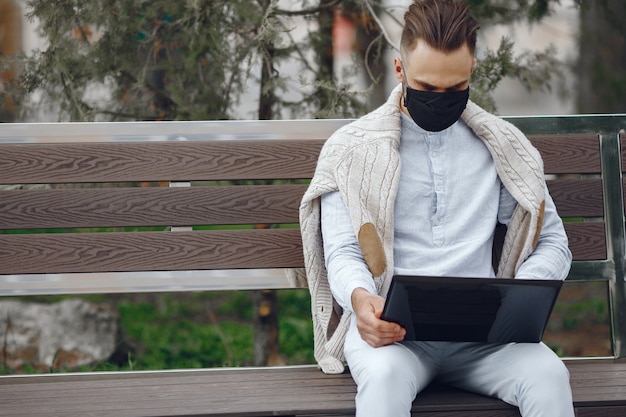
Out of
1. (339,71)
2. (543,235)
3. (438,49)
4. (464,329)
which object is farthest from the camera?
(339,71)

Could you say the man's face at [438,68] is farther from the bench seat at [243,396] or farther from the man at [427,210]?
the bench seat at [243,396]

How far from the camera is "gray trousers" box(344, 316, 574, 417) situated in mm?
2375

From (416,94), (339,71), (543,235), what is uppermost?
(339,71)

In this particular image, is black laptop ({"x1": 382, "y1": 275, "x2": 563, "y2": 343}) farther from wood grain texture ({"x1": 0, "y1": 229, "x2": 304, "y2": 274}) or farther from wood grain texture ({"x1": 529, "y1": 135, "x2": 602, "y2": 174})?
wood grain texture ({"x1": 529, "y1": 135, "x2": 602, "y2": 174})

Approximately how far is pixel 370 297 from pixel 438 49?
0.78m

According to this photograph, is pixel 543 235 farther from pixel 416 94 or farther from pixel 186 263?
pixel 186 263

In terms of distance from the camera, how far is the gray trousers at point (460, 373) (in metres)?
2.38

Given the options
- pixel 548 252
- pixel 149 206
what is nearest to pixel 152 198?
pixel 149 206

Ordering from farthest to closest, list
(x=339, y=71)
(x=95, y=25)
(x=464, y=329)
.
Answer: (x=339, y=71), (x=95, y=25), (x=464, y=329)

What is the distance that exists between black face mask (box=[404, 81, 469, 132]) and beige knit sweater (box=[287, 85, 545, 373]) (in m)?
0.12

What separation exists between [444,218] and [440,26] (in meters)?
0.60

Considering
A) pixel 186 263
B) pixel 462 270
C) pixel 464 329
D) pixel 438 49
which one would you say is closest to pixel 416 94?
pixel 438 49

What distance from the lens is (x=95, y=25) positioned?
15.0 feet

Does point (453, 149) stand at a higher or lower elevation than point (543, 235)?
higher
